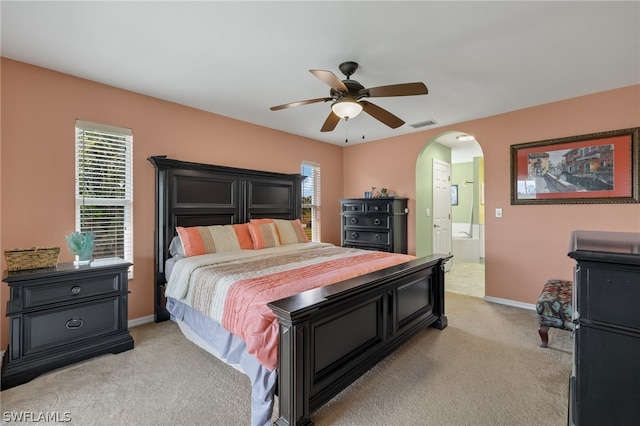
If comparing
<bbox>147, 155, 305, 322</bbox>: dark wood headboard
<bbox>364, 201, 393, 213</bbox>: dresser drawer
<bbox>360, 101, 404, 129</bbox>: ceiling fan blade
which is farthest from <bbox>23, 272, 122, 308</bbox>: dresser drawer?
<bbox>364, 201, 393, 213</bbox>: dresser drawer

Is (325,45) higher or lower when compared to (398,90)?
higher

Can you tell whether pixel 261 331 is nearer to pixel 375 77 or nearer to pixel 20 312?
pixel 20 312

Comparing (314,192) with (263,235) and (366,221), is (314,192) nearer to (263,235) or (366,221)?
(366,221)

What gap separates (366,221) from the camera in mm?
Result: 4941

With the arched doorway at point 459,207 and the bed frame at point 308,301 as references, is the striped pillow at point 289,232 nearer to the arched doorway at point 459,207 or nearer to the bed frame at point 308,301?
the bed frame at point 308,301

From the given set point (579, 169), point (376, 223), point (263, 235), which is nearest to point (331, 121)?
point (263, 235)

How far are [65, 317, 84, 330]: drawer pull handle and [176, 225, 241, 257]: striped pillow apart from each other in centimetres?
101

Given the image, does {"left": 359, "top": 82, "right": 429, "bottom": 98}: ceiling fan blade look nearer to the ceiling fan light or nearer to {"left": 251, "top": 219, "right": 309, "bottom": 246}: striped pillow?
the ceiling fan light

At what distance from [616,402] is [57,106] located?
4.29 metres

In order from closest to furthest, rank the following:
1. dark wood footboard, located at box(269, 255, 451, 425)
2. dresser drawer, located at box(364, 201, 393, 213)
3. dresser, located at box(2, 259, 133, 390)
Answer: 1. dark wood footboard, located at box(269, 255, 451, 425)
2. dresser, located at box(2, 259, 133, 390)
3. dresser drawer, located at box(364, 201, 393, 213)

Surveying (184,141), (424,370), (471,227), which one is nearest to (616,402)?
(424,370)

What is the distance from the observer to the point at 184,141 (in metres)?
3.67

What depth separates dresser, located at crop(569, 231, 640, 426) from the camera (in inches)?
37.2

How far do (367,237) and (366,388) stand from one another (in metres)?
3.00
